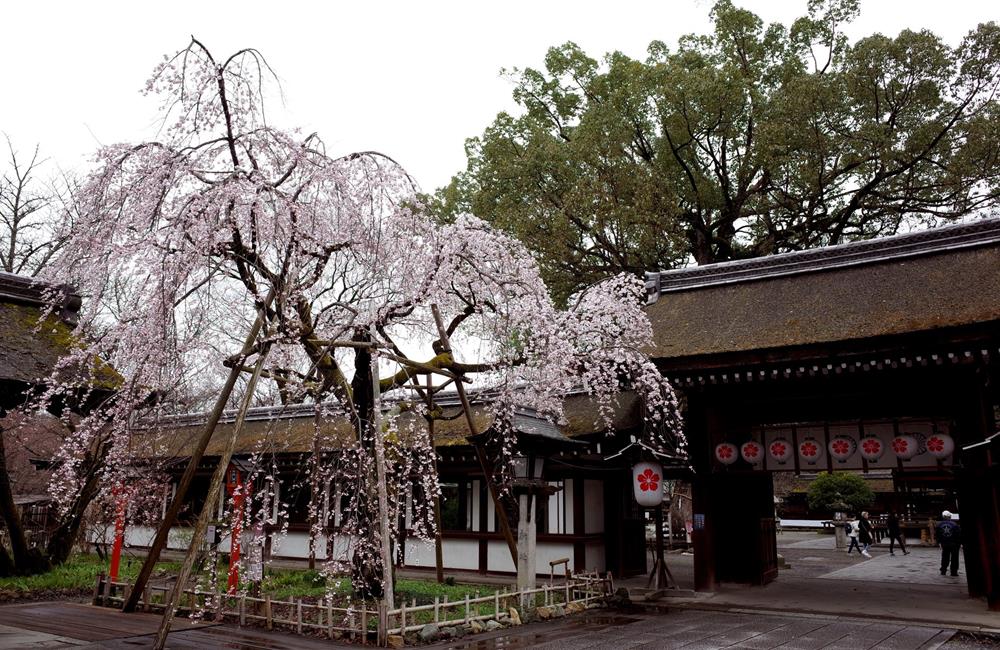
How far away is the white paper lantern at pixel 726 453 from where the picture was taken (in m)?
13.3

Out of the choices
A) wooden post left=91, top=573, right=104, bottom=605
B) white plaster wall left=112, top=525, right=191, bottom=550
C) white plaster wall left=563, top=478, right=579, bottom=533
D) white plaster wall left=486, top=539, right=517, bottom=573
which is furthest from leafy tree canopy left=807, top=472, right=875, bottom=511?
wooden post left=91, top=573, right=104, bottom=605

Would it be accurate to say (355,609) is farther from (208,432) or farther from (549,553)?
(549,553)

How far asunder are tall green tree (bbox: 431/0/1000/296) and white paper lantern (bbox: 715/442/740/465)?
705 centimetres

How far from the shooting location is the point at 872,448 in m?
12.4

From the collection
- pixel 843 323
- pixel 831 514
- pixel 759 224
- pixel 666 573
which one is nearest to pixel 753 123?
pixel 759 224

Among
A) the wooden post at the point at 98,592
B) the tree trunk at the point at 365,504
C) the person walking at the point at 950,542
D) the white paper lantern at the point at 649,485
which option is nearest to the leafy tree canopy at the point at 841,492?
the person walking at the point at 950,542

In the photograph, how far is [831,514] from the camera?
124ft

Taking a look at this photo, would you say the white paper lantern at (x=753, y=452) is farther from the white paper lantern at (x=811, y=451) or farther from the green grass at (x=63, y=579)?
the green grass at (x=63, y=579)

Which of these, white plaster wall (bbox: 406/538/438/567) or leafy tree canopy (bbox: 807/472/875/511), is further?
leafy tree canopy (bbox: 807/472/875/511)

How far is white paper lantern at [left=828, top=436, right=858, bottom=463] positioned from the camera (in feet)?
41.5

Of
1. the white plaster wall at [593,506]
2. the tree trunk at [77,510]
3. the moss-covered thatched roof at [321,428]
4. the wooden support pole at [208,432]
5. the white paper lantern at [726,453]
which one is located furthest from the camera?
the white plaster wall at [593,506]

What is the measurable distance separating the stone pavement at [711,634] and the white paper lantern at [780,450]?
3167 millimetres

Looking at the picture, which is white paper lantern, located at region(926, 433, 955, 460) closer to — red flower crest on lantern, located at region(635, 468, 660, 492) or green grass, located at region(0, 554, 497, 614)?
red flower crest on lantern, located at region(635, 468, 660, 492)

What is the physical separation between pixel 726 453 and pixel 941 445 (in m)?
3.55
